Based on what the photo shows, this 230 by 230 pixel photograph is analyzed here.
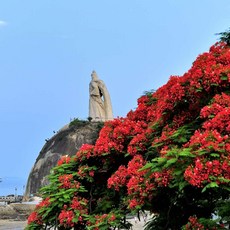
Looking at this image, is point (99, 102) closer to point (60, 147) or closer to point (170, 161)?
point (60, 147)

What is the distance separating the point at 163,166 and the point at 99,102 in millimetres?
41338

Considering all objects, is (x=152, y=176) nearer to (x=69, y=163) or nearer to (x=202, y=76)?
(x=202, y=76)

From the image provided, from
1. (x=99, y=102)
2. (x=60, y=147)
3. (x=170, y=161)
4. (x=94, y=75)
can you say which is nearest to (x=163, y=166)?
(x=170, y=161)

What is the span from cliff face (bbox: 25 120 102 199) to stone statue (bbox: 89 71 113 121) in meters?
1.05

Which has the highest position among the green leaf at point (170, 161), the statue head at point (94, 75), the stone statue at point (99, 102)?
the statue head at point (94, 75)

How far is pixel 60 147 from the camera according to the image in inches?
1858

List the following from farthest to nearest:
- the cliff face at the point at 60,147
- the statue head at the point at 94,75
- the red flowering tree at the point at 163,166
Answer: the statue head at the point at 94,75
the cliff face at the point at 60,147
the red flowering tree at the point at 163,166

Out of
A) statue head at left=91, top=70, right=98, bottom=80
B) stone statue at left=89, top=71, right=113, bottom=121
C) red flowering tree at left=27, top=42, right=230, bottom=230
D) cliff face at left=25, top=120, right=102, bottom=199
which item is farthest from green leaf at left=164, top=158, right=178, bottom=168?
statue head at left=91, top=70, right=98, bottom=80

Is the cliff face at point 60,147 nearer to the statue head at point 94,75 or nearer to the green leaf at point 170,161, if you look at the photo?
the statue head at point 94,75

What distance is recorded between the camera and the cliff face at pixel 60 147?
4638cm

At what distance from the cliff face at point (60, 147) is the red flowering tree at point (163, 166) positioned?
36.6 metres

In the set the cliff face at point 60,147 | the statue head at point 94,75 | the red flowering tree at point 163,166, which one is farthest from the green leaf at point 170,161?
the statue head at point 94,75

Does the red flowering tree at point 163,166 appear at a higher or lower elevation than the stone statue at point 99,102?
lower

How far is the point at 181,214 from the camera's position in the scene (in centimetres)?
738
